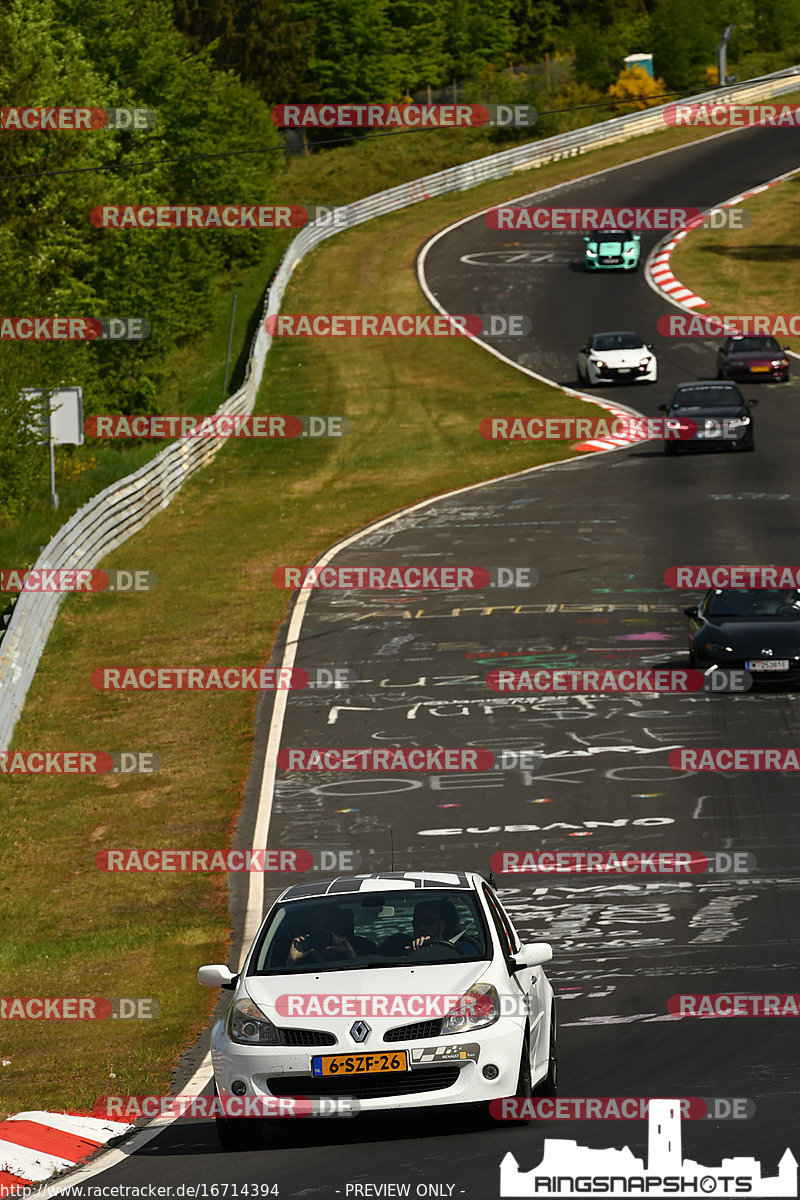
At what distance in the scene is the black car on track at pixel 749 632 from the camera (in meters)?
26.6

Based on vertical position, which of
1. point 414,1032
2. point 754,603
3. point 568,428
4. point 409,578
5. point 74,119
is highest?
point 414,1032

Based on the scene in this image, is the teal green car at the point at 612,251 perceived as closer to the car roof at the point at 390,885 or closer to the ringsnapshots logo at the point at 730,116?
the ringsnapshots logo at the point at 730,116

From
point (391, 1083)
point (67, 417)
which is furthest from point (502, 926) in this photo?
point (67, 417)

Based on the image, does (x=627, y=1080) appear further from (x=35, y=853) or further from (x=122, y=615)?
(x=122, y=615)

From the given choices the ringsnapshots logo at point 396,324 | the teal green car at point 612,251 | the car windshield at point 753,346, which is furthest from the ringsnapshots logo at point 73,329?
the car windshield at point 753,346

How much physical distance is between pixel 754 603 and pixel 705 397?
59.1 ft

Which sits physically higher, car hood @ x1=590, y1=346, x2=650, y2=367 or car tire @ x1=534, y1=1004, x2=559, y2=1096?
car tire @ x1=534, y1=1004, x2=559, y2=1096

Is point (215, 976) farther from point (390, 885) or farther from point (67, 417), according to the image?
point (67, 417)

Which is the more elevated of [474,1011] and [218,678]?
[474,1011]

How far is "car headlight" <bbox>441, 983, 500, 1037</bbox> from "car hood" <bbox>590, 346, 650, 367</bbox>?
44.5m

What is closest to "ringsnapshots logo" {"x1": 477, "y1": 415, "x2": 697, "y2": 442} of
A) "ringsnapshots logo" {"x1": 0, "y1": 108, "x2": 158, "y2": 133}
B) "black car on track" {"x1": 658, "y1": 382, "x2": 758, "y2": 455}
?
"black car on track" {"x1": 658, "y1": 382, "x2": 758, "y2": 455}

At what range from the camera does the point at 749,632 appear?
2716 centimetres

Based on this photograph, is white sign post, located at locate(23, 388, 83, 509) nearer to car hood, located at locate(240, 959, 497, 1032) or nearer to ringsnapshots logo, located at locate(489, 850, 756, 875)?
ringsnapshots logo, located at locate(489, 850, 756, 875)

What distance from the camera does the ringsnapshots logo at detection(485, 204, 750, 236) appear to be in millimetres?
75500
